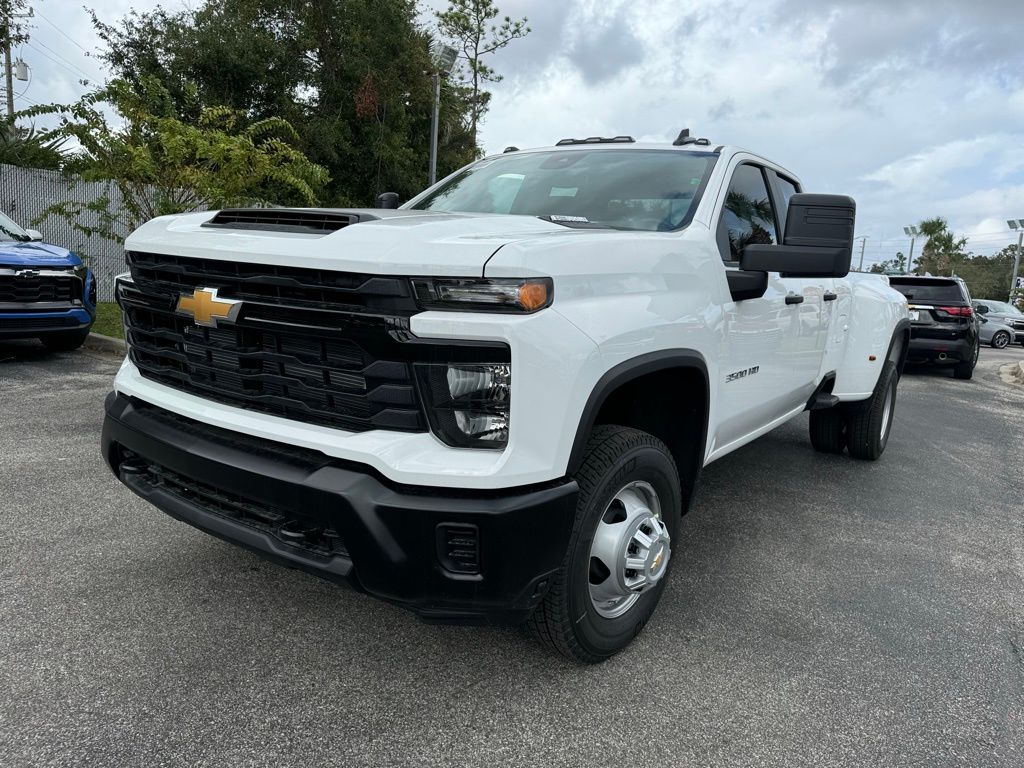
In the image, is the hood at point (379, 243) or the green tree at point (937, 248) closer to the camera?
the hood at point (379, 243)

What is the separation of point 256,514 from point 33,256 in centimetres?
658

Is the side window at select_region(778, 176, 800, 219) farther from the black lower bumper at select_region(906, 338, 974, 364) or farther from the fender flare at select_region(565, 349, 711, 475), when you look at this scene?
the black lower bumper at select_region(906, 338, 974, 364)

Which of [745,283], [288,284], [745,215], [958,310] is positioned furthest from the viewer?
[958,310]

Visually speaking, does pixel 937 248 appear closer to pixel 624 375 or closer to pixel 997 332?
pixel 997 332

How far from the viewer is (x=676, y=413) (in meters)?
2.89

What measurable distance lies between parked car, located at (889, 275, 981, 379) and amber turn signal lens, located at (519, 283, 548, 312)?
36.2ft

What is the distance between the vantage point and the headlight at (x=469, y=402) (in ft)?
6.55

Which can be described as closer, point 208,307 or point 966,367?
point 208,307

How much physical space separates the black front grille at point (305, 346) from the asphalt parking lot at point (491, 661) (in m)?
0.87

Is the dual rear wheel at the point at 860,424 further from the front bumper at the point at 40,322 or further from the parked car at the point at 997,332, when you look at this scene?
the parked car at the point at 997,332

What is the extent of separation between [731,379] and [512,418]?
4.75 feet

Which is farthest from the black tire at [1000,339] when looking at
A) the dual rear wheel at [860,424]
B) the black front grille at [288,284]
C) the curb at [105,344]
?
the black front grille at [288,284]

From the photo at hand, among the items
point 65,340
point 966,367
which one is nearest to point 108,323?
point 65,340

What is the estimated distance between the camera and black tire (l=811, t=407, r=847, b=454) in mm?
5589
